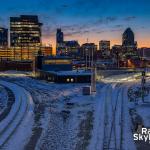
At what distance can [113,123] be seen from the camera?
156ft

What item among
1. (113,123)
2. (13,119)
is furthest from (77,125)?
(13,119)

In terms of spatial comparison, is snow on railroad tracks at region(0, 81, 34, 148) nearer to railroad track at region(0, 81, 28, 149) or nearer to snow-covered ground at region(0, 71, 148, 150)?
railroad track at region(0, 81, 28, 149)

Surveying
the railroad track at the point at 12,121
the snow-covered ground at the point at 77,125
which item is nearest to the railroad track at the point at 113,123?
the snow-covered ground at the point at 77,125

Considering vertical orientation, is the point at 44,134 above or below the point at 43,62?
below

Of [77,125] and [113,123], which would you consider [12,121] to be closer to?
[77,125]

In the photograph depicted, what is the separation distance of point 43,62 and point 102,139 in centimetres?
9393

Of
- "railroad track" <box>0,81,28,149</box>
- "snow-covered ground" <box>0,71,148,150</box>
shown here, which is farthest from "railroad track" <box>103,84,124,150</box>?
"railroad track" <box>0,81,28,149</box>

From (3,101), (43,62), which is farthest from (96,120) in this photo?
(43,62)

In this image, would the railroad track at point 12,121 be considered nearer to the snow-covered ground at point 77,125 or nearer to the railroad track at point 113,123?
the snow-covered ground at point 77,125

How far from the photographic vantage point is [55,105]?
207 ft

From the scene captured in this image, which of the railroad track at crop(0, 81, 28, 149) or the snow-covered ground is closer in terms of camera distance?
the snow-covered ground

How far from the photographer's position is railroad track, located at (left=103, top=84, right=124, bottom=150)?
3788 centimetres

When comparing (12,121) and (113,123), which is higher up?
(12,121)

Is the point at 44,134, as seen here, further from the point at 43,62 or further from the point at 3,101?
the point at 43,62
